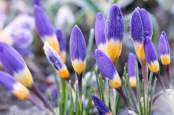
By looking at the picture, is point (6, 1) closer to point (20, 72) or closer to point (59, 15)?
point (59, 15)

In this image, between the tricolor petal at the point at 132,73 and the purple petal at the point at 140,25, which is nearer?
the purple petal at the point at 140,25

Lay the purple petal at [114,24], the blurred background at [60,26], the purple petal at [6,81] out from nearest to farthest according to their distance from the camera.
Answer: the purple petal at [114,24] → the purple petal at [6,81] → the blurred background at [60,26]

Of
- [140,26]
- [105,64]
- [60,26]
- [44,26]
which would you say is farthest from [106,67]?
[60,26]

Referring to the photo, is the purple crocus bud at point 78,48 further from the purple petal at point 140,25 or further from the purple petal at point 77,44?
the purple petal at point 140,25

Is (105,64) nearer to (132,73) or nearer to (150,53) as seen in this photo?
(150,53)

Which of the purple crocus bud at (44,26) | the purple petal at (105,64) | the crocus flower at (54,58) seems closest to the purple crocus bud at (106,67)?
the purple petal at (105,64)

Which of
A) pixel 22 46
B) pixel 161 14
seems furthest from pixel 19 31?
pixel 161 14
